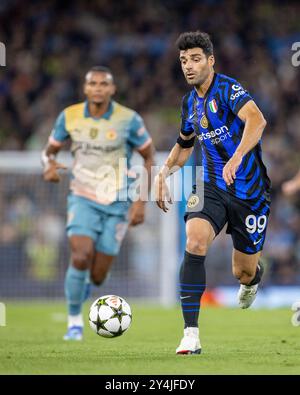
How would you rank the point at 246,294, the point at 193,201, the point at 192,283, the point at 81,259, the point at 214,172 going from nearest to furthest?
the point at 192,283 → the point at 193,201 → the point at 214,172 → the point at 246,294 → the point at 81,259

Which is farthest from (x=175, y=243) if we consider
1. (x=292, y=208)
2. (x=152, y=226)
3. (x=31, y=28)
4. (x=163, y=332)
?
(x=31, y=28)

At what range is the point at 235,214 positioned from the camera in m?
8.14

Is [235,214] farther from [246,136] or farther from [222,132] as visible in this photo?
[246,136]

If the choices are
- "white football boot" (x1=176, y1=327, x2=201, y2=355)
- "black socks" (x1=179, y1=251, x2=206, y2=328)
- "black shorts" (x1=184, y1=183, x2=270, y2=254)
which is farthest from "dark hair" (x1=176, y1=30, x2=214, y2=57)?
"white football boot" (x1=176, y1=327, x2=201, y2=355)

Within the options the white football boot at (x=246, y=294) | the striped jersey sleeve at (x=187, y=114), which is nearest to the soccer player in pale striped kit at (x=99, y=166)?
the white football boot at (x=246, y=294)

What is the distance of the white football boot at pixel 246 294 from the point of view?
9039 mm

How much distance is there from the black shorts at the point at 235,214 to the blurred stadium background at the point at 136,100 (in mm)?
8137

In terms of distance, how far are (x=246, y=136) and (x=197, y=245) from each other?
2.90 ft

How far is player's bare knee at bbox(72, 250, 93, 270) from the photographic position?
10.2 metres

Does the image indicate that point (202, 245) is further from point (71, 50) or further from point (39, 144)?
point (71, 50)

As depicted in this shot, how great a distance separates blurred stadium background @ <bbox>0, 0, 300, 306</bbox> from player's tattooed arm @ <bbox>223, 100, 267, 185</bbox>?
8713 mm

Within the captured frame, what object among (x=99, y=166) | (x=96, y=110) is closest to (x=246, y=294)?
(x=99, y=166)

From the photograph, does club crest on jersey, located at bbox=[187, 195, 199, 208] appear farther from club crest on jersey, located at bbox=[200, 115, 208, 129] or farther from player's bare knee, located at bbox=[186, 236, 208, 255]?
club crest on jersey, located at bbox=[200, 115, 208, 129]

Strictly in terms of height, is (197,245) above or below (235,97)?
below
